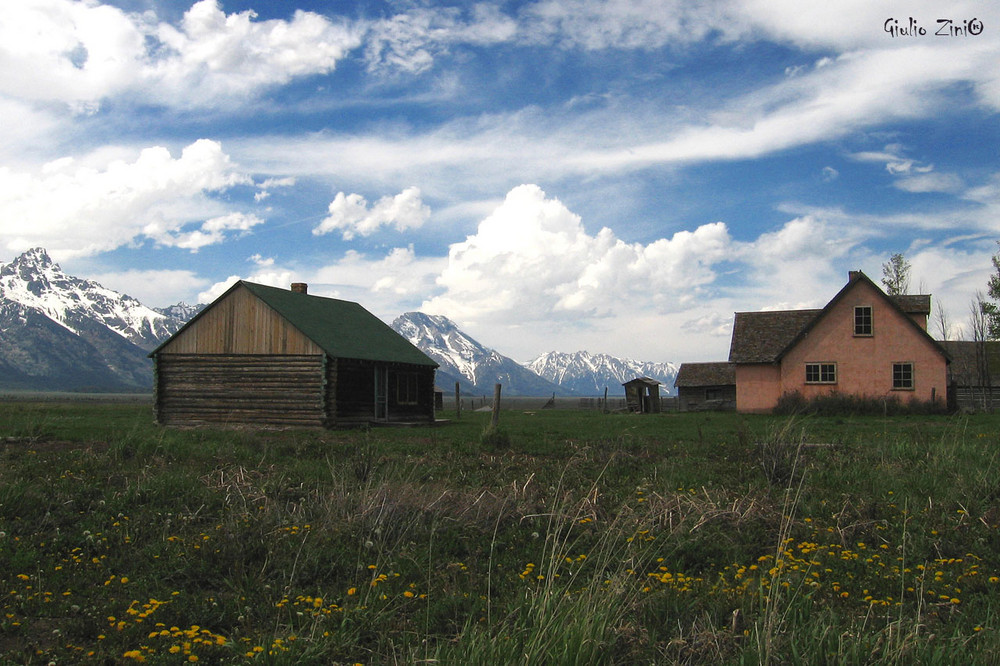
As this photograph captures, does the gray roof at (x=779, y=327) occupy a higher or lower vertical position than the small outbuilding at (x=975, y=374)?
higher

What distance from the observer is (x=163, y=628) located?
583cm

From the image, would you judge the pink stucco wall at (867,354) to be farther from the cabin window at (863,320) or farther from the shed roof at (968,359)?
the shed roof at (968,359)

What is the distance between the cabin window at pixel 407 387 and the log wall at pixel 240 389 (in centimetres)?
534

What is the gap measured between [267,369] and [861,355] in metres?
28.2

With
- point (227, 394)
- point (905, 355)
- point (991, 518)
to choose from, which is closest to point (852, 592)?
point (991, 518)

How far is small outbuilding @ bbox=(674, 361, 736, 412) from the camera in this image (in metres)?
52.0

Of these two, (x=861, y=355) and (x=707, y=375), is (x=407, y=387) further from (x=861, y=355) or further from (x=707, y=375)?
(x=707, y=375)

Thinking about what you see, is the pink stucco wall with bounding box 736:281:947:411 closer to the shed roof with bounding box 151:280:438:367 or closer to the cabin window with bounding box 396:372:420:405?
the cabin window with bounding box 396:372:420:405

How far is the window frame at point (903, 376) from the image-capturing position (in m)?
35.2

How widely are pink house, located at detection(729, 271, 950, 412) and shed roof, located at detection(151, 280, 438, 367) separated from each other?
18.6 m

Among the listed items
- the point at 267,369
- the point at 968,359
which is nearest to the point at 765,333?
the point at 267,369

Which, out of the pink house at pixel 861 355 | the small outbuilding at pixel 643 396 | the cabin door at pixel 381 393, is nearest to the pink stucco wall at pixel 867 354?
the pink house at pixel 861 355

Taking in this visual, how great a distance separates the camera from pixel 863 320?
3619 cm

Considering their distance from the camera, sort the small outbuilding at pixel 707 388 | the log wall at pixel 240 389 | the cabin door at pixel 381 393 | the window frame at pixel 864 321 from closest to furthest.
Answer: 1. the log wall at pixel 240 389
2. the cabin door at pixel 381 393
3. the window frame at pixel 864 321
4. the small outbuilding at pixel 707 388
